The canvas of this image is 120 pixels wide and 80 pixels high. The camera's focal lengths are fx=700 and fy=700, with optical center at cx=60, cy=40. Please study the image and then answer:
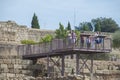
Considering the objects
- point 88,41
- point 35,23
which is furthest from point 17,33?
point 88,41

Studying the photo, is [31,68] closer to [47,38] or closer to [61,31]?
[47,38]

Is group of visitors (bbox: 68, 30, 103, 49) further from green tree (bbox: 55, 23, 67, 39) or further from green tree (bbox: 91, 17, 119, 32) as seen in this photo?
green tree (bbox: 91, 17, 119, 32)

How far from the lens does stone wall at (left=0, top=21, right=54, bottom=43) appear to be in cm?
6234

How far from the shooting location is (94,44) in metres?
42.2

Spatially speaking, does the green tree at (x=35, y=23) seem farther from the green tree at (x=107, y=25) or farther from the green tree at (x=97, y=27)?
the green tree at (x=107, y=25)

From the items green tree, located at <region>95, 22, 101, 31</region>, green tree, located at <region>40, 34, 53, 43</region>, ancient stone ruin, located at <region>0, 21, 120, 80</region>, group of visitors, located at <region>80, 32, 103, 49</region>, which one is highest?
group of visitors, located at <region>80, 32, 103, 49</region>

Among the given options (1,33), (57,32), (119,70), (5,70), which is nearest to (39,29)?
(57,32)

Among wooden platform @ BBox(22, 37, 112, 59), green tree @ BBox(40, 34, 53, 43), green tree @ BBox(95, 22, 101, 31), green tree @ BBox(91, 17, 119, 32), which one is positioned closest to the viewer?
wooden platform @ BBox(22, 37, 112, 59)

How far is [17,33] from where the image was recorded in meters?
69.2

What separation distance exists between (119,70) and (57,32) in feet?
62.0

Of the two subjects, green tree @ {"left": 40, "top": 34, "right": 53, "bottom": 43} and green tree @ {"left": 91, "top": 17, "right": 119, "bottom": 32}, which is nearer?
green tree @ {"left": 40, "top": 34, "right": 53, "bottom": 43}

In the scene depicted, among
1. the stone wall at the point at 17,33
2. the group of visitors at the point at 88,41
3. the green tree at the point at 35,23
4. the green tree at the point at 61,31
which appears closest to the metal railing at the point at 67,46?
the group of visitors at the point at 88,41

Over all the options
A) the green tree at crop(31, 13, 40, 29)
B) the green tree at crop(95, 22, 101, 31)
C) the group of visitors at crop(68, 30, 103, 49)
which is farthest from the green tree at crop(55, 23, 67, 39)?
the group of visitors at crop(68, 30, 103, 49)

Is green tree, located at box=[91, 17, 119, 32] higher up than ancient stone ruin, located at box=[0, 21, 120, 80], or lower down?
higher up
